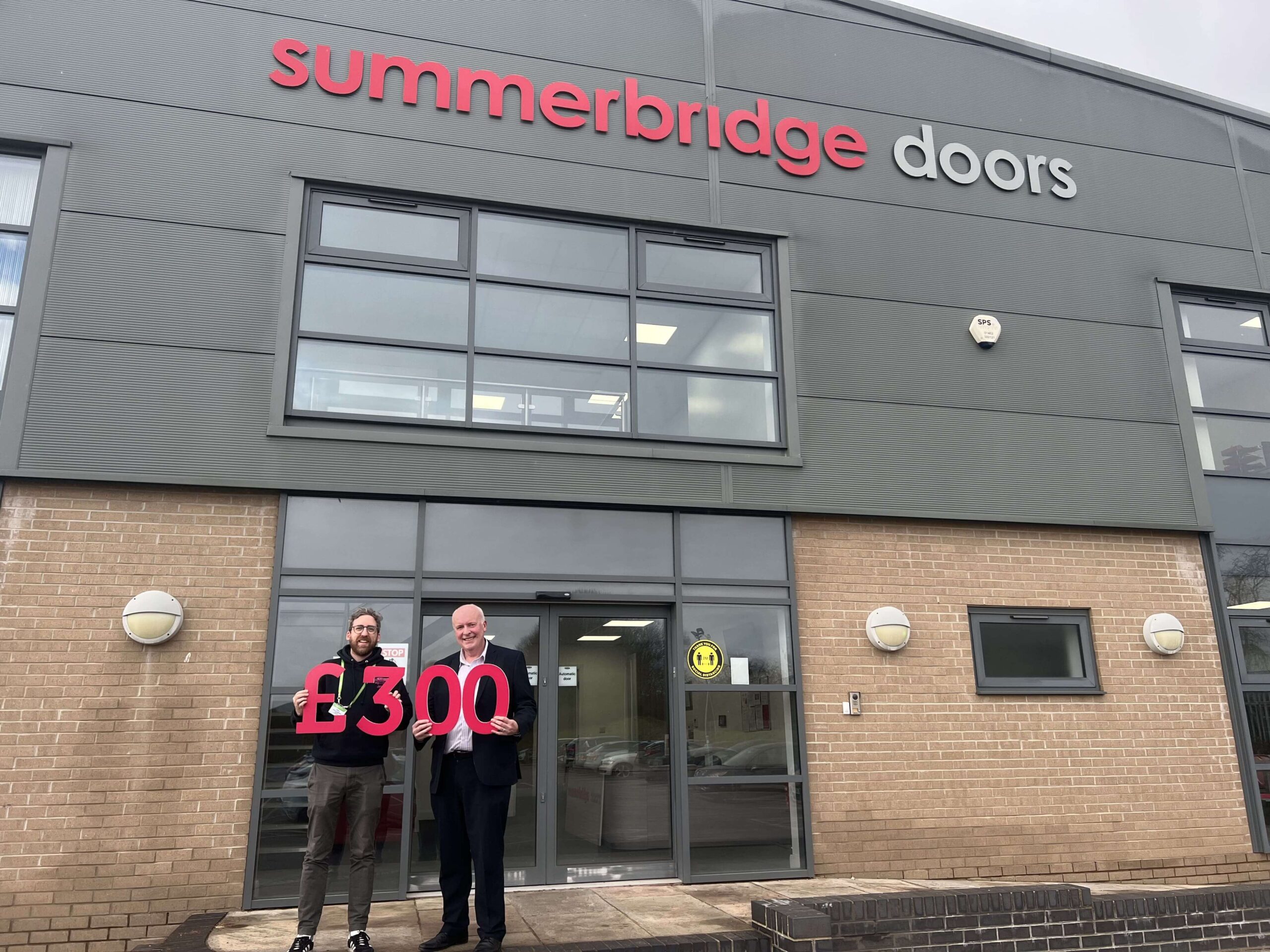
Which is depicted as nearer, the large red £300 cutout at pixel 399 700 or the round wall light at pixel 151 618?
the large red £300 cutout at pixel 399 700

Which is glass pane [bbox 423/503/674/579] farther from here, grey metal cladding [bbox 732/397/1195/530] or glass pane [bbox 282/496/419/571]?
grey metal cladding [bbox 732/397/1195/530]

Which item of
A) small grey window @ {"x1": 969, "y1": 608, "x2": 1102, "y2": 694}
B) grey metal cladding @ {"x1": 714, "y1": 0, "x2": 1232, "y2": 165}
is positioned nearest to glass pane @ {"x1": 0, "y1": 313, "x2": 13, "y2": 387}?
grey metal cladding @ {"x1": 714, "y1": 0, "x2": 1232, "y2": 165}

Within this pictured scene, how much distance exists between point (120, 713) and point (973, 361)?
7338 millimetres

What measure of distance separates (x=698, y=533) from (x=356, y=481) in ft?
8.81

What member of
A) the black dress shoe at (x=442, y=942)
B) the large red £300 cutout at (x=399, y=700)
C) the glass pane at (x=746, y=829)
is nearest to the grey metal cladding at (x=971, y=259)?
the glass pane at (x=746, y=829)

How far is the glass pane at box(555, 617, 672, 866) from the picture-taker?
23.7 ft

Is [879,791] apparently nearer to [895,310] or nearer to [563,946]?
[563,946]

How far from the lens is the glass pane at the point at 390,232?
25.6 ft

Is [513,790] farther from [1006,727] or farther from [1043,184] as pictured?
[1043,184]

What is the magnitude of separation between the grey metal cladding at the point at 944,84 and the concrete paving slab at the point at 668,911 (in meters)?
6.88

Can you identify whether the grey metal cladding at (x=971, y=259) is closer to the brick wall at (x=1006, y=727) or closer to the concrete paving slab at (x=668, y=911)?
the brick wall at (x=1006, y=727)

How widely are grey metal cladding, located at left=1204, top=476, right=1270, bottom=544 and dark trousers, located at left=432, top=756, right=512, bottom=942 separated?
23.8 feet

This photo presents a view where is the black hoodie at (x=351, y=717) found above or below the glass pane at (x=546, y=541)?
below

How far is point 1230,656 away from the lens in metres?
8.65
